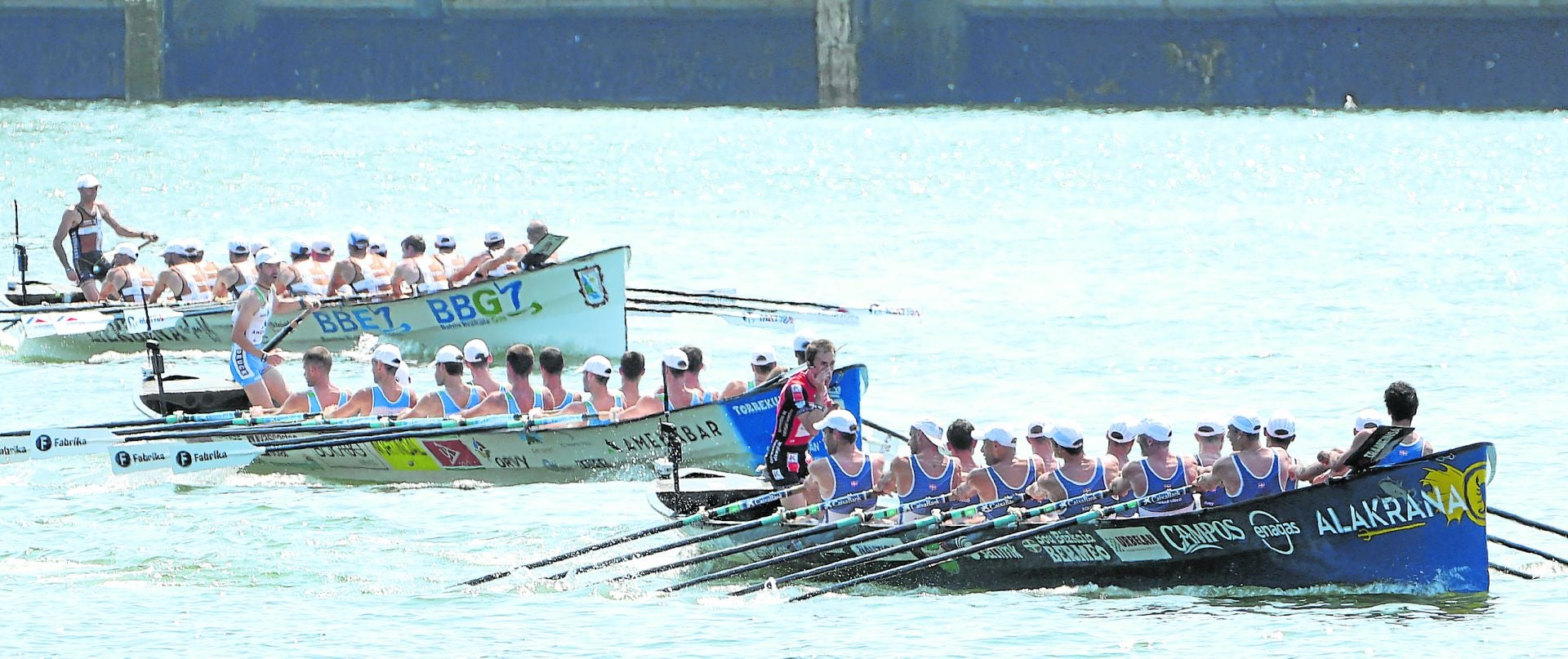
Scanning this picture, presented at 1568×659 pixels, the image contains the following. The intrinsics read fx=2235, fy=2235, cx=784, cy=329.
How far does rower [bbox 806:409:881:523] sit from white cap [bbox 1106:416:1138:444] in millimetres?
1823

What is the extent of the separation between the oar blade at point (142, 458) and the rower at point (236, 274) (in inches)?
357

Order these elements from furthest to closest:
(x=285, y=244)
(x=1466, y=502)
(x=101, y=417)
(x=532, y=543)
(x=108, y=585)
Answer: (x=285, y=244)
(x=101, y=417)
(x=532, y=543)
(x=108, y=585)
(x=1466, y=502)

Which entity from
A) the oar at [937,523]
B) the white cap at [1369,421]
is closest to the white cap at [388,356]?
the oar at [937,523]

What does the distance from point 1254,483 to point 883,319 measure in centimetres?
1973

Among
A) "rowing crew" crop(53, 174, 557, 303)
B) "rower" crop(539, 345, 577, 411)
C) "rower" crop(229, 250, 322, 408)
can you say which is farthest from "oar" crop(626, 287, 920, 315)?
"rower" crop(539, 345, 577, 411)

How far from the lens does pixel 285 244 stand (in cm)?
4644

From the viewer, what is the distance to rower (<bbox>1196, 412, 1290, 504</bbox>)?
53.9 ft

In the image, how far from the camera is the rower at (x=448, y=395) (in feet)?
70.9

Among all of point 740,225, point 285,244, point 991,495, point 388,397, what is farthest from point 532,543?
point 740,225

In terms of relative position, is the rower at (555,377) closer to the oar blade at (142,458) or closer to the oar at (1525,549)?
the oar blade at (142,458)

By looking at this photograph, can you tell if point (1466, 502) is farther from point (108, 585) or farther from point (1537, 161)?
point (1537, 161)

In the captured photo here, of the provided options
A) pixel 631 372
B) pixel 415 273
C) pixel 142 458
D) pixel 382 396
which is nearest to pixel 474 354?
pixel 382 396

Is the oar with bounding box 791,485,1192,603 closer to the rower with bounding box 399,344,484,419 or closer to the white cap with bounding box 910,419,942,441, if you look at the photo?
the white cap with bounding box 910,419,942,441

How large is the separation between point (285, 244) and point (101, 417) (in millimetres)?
19817
